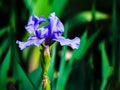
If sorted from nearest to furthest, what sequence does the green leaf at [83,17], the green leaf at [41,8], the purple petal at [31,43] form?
1. the purple petal at [31,43]
2. the green leaf at [41,8]
3. the green leaf at [83,17]

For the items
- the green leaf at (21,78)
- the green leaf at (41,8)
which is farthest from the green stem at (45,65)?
the green leaf at (41,8)

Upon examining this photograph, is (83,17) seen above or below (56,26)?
above

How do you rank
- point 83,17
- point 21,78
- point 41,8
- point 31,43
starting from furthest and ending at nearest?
point 83,17
point 41,8
point 21,78
point 31,43

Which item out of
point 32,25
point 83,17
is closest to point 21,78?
point 32,25

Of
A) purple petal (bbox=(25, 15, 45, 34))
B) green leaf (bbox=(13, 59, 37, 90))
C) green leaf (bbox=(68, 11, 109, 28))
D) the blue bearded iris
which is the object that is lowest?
green leaf (bbox=(13, 59, 37, 90))

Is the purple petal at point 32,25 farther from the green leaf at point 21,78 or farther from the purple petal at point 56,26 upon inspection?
the green leaf at point 21,78

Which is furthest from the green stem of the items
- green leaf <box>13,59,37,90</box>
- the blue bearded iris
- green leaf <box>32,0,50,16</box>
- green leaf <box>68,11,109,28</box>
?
green leaf <box>68,11,109,28</box>

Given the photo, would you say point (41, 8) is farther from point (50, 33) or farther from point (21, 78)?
point (50, 33)

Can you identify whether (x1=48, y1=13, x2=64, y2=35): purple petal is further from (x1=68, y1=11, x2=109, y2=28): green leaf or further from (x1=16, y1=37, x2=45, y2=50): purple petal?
(x1=68, y1=11, x2=109, y2=28): green leaf

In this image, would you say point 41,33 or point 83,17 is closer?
point 41,33

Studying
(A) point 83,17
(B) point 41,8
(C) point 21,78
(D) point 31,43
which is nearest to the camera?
(D) point 31,43

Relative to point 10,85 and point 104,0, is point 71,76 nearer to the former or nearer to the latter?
point 10,85
